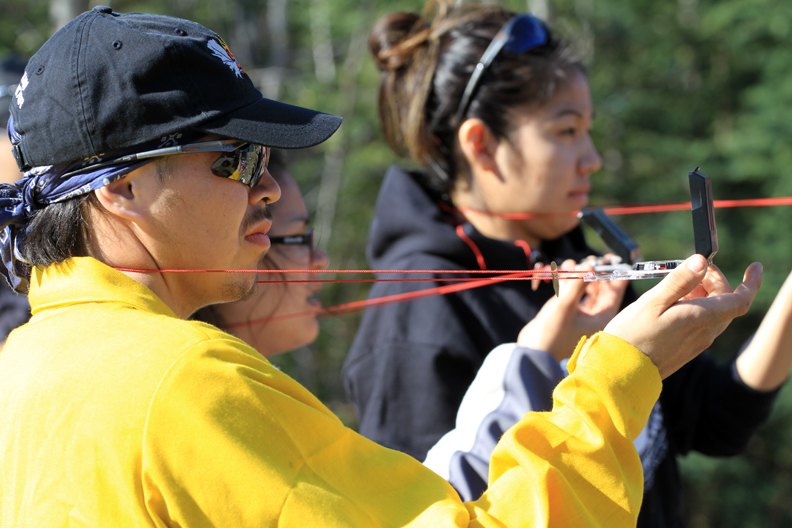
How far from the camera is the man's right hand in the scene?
45.7 inches

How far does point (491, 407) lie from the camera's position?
162cm

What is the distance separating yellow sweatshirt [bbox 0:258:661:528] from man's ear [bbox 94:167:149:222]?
97 millimetres

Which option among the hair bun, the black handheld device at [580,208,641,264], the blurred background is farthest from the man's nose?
the blurred background

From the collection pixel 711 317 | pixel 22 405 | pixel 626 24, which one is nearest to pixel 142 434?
pixel 22 405

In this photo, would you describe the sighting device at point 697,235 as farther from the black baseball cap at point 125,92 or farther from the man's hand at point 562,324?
the black baseball cap at point 125,92

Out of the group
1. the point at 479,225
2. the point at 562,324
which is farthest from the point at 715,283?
the point at 479,225

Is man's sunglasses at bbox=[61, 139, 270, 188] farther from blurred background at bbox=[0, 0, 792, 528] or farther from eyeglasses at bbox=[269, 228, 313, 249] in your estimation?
blurred background at bbox=[0, 0, 792, 528]

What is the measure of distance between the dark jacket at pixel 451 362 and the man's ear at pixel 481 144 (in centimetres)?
23

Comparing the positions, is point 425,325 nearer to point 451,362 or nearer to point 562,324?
point 451,362

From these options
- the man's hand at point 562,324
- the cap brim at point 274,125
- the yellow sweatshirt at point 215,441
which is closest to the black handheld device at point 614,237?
the man's hand at point 562,324

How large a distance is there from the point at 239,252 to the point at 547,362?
0.80 m

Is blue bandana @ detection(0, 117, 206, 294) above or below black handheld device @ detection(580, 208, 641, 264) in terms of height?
above

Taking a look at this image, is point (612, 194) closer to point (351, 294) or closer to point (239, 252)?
point (351, 294)

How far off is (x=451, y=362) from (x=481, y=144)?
2.61ft
